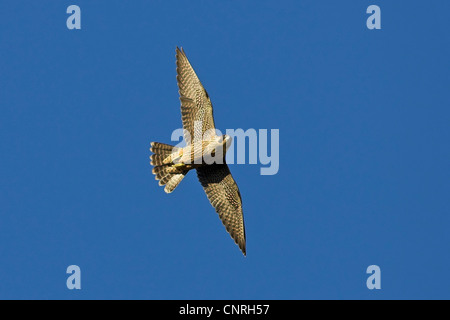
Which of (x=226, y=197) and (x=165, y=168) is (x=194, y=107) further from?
(x=226, y=197)

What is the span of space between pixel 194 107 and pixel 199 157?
1.18 m

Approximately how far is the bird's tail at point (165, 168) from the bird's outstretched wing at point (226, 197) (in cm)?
52

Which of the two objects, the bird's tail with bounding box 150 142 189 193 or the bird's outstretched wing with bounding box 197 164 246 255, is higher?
the bird's tail with bounding box 150 142 189 193

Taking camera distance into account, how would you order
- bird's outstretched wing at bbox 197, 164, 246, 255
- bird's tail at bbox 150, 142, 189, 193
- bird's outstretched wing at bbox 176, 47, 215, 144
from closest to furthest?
1. bird's outstretched wing at bbox 176, 47, 215, 144
2. bird's tail at bbox 150, 142, 189, 193
3. bird's outstretched wing at bbox 197, 164, 246, 255

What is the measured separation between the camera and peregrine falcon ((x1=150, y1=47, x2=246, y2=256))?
17562 mm

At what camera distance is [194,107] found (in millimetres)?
17859

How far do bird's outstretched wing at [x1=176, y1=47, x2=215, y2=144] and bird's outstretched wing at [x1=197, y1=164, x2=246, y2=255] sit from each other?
910 millimetres

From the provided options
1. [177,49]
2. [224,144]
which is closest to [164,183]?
[224,144]

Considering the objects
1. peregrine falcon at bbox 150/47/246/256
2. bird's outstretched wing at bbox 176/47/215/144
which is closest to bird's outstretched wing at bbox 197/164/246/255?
peregrine falcon at bbox 150/47/246/256

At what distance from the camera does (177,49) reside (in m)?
18.4

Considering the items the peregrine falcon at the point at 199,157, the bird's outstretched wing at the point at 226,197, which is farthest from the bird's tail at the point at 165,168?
the bird's outstretched wing at the point at 226,197

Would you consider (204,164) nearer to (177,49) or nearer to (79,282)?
(177,49)

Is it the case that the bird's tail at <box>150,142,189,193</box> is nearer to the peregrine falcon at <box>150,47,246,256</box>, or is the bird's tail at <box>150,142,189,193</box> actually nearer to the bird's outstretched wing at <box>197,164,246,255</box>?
the peregrine falcon at <box>150,47,246,256</box>
